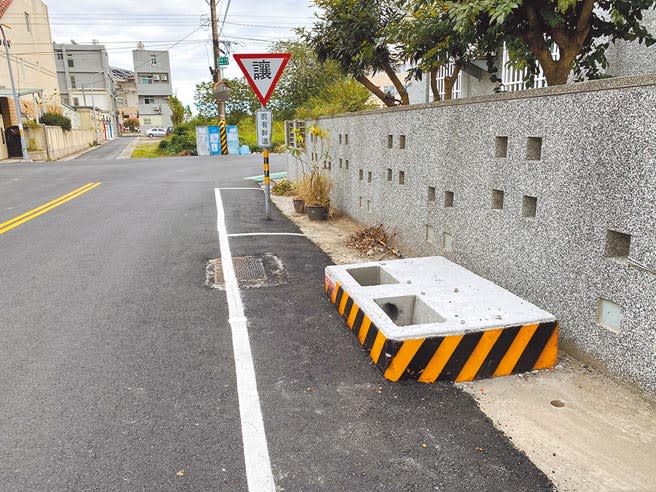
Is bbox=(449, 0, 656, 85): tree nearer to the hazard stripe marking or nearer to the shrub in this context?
the hazard stripe marking

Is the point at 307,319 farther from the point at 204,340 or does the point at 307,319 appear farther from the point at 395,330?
the point at 395,330

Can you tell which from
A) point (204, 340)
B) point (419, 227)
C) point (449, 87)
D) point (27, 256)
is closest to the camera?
point (204, 340)

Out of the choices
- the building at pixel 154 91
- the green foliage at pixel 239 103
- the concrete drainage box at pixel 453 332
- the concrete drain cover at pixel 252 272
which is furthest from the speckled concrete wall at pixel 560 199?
the building at pixel 154 91

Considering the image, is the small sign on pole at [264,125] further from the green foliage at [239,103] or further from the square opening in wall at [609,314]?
the green foliage at [239,103]

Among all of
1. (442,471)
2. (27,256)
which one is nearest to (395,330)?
(442,471)

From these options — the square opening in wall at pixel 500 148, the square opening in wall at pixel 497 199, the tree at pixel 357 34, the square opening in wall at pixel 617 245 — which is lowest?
the square opening in wall at pixel 617 245

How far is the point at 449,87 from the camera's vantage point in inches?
357

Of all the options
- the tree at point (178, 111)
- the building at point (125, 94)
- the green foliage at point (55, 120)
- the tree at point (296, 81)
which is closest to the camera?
the green foliage at point (55, 120)

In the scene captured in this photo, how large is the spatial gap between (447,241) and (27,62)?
42.3m

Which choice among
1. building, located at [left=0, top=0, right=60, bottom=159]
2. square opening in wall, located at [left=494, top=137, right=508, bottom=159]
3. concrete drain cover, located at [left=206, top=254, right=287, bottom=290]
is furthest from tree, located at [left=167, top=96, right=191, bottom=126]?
square opening in wall, located at [left=494, top=137, right=508, bottom=159]

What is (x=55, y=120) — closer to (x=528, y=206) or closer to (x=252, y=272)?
(x=252, y=272)

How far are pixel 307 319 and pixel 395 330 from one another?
1342mm

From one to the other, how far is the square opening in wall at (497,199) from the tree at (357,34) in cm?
478

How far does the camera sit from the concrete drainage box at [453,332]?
11.4 ft
